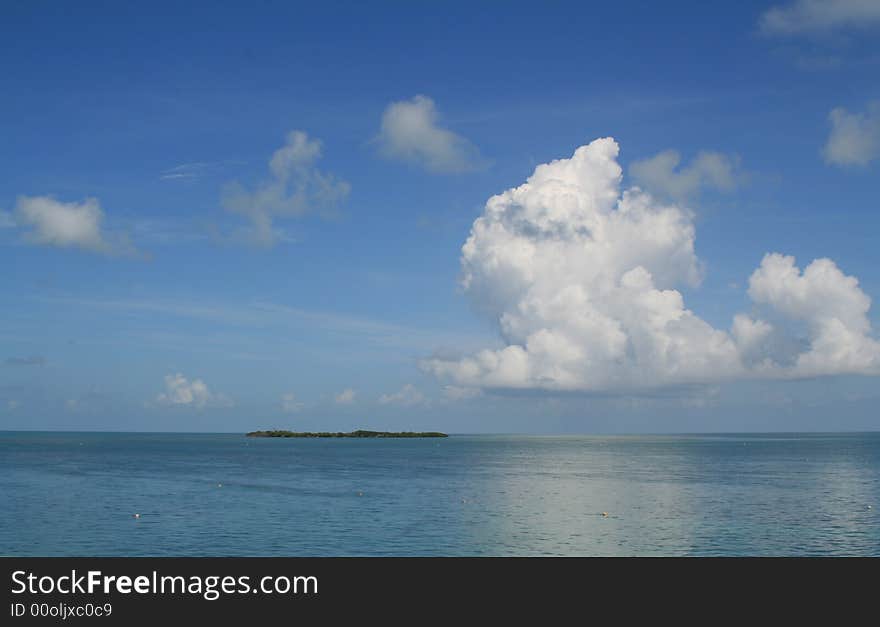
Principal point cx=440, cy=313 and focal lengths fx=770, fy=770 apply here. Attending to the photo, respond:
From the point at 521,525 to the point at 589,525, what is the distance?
549cm

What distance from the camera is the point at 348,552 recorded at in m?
50.4

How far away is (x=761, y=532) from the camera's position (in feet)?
189

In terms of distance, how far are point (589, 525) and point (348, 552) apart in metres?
21.3

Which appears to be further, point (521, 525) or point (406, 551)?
point (521, 525)

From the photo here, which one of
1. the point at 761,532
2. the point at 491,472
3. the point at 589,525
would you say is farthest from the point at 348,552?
the point at 491,472
